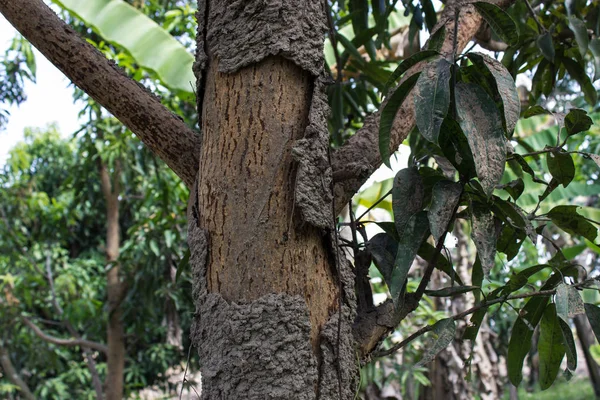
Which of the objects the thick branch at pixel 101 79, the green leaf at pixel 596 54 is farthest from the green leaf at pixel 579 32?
the thick branch at pixel 101 79

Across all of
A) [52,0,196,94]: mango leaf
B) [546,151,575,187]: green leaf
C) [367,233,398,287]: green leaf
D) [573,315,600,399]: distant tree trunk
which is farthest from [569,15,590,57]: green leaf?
[573,315,600,399]: distant tree trunk

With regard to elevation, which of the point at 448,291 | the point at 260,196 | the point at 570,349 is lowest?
the point at 570,349

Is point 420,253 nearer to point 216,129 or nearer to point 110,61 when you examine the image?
point 216,129

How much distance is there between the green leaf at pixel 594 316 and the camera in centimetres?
107

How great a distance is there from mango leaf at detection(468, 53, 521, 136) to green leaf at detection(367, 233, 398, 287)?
0.96 feet

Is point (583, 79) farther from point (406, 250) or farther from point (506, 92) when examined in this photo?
point (406, 250)

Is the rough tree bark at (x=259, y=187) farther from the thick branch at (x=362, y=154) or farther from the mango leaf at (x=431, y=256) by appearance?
the mango leaf at (x=431, y=256)

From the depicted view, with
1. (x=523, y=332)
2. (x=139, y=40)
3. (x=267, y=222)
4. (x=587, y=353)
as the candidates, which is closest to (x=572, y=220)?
(x=523, y=332)

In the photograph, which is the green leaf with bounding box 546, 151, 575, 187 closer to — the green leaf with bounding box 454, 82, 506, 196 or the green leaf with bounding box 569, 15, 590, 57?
the green leaf with bounding box 454, 82, 506, 196

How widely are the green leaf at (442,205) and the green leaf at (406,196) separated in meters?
0.06

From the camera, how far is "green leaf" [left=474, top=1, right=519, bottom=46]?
40.9 inches

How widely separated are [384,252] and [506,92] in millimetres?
336

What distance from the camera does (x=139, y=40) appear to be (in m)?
3.52

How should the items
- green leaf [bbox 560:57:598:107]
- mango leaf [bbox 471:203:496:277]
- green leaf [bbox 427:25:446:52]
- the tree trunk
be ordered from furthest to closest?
green leaf [bbox 560:57:598:107], green leaf [bbox 427:25:446:52], mango leaf [bbox 471:203:496:277], the tree trunk
